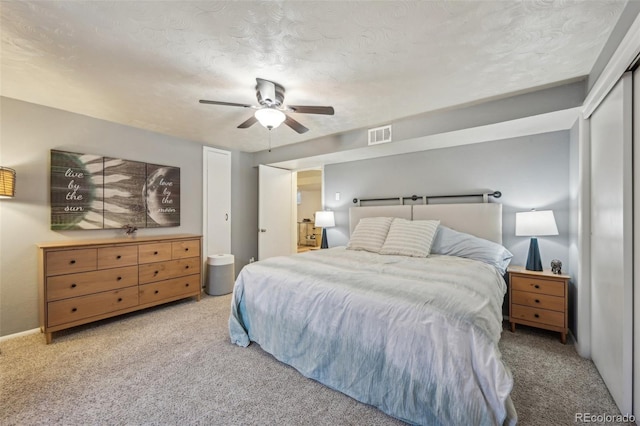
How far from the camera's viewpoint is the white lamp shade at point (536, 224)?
254cm

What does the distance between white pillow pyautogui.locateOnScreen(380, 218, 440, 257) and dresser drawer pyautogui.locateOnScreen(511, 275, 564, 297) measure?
865 mm

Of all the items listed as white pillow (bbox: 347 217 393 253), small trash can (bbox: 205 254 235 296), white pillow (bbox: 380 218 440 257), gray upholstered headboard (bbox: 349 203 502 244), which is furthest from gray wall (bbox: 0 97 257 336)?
gray upholstered headboard (bbox: 349 203 502 244)

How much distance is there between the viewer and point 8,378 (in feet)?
6.33

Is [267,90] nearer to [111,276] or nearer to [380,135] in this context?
[380,135]

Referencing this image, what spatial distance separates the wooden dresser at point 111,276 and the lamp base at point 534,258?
398cm

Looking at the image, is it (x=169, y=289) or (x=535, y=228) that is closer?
(x=535, y=228)

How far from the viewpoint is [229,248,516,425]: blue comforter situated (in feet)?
4.16

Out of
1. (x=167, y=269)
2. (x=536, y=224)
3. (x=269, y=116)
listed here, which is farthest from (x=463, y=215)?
(x=167, y=269)

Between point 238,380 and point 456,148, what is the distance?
3462 mm

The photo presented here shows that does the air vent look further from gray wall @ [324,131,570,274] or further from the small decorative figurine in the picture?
the small decorative figurine

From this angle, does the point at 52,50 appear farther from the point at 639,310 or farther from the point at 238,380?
the point at 639,310

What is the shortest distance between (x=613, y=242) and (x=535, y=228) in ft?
3.08

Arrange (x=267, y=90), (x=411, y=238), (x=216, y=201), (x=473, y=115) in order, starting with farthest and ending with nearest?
(x=216, y=201) → (x=411, y=238) → (x=473, y=115) → (x=267, y=90)

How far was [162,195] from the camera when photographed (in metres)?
3.71
